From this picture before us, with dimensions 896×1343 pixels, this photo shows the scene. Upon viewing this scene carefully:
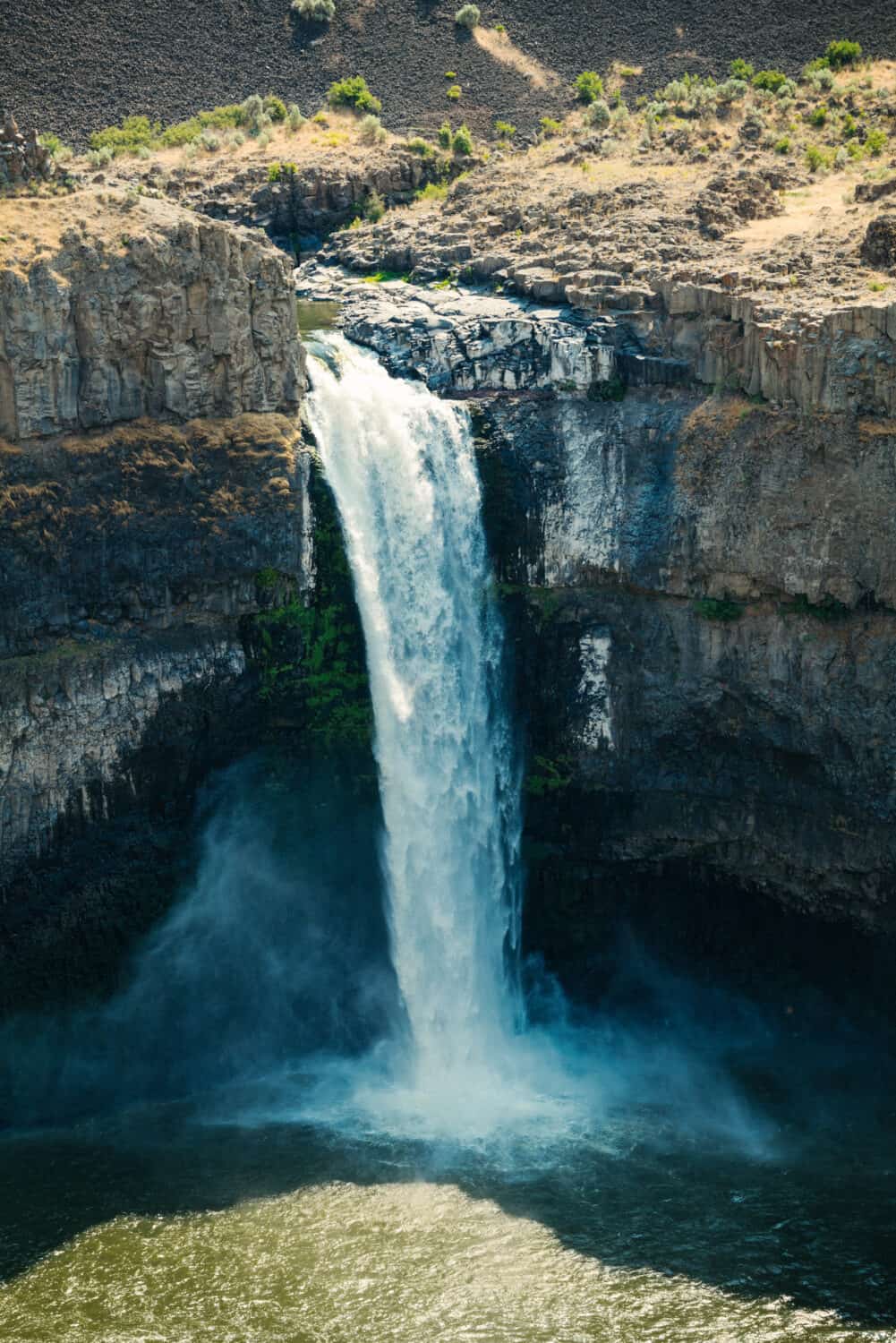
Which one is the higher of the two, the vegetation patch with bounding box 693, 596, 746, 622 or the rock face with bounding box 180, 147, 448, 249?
the rock face with bounding box 180, 147, 448, 249

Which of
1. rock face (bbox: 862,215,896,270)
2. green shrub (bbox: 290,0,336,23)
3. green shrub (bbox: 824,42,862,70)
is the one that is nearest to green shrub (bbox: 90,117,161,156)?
green shrub (bbox: 290,0,336,23)

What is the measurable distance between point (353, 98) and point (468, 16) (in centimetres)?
877

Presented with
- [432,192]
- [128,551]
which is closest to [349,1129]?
[128,551]

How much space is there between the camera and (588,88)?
72.3m

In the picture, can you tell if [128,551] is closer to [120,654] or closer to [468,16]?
[120,654]

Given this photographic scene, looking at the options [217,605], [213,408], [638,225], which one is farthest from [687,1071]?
[638,225]

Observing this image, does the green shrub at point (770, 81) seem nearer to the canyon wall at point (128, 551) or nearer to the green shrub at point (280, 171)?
the green shrub at point (280, 171)

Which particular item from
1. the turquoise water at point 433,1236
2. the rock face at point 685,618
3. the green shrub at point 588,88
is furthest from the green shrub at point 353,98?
the turquoise water at point 433,1236

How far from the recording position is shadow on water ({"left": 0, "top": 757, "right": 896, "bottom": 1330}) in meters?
36.8

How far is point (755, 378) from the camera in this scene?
43.1 meters

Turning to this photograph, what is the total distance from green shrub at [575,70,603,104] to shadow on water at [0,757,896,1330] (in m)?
38.2

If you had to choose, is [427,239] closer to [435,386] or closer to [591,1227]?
[435,386]

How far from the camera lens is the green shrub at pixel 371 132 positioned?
217 ft

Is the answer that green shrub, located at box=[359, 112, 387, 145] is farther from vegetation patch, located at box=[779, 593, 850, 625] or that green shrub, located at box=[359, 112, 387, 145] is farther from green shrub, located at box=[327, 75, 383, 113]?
vegetation patch, located at box=[779, 593, 850, 625]
